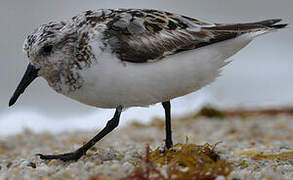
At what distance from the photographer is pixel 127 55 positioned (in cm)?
397

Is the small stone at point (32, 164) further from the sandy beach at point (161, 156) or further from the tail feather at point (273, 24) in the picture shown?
the tail feather at point (273, 24)

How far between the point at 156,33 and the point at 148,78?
434 mm

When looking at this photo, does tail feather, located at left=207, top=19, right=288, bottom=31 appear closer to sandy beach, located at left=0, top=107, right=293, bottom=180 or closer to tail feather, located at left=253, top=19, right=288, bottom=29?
tail feather, located at left=253, top=19, right=288, bottom=29

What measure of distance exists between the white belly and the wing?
0.06 meters

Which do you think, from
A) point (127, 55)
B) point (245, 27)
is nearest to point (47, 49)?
point (127, 55)

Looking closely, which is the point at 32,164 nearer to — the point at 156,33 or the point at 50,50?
the point at 50,50

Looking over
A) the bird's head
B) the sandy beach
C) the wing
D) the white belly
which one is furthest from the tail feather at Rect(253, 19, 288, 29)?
the bird's head

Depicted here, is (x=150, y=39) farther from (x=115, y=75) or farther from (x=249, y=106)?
(x=249, y=106)

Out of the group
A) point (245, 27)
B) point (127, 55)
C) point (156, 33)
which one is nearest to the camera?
point (127, 55)

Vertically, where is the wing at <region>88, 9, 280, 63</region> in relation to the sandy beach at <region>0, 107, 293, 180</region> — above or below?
above

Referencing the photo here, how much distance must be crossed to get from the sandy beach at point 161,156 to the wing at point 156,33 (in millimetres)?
726

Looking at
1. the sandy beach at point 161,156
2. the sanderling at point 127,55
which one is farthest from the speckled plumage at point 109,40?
the sandy beach at point 161,156

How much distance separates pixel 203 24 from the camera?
4.46 metres

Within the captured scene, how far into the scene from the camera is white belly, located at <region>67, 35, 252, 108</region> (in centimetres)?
388
